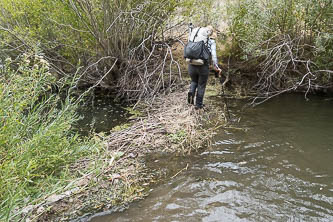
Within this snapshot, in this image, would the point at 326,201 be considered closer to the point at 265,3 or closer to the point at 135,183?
the point at 135,183

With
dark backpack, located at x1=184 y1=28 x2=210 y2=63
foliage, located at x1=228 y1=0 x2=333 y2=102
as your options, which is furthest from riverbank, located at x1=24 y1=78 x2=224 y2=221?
foliage, located at x1=228 y1=0 x2=333 y2=102

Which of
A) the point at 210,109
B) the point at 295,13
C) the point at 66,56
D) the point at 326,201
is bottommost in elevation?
the point at 326,201

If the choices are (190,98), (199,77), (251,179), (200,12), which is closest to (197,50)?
(199,77)

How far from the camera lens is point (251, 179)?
14.2 feet

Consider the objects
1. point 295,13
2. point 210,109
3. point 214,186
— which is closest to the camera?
point 214,186

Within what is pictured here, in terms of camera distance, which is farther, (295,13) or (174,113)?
(295,13)

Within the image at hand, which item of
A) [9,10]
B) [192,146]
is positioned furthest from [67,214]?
[9,10]

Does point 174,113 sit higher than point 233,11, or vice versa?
point 233,11

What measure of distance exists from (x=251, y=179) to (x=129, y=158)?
6.60 ft

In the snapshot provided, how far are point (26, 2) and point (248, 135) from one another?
23.9 ft

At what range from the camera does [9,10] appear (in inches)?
339

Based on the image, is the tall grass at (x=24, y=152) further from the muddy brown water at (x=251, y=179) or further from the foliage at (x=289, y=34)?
the foliage at (x=289, y=34)

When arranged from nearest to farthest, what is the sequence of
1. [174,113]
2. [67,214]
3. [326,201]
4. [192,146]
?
[67,214], [326,201], [192,146], [174,113]

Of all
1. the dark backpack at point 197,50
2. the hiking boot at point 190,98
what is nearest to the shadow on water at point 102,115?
the hiking boot at point 190,98
